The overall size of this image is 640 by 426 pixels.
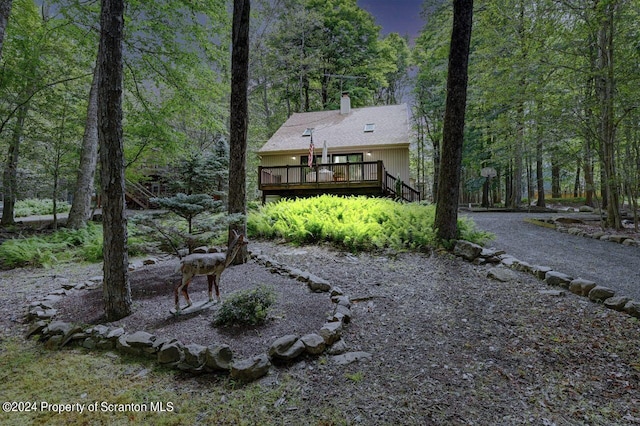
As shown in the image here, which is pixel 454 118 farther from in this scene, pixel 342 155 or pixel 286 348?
pixel 342 155

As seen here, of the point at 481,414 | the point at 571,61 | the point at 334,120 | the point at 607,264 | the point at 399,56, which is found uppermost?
the point at 399,56

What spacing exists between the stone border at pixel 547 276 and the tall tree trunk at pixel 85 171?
8.65 m

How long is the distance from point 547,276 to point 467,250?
3.69ft

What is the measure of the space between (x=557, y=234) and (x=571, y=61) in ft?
13.6

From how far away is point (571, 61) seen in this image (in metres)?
7.00

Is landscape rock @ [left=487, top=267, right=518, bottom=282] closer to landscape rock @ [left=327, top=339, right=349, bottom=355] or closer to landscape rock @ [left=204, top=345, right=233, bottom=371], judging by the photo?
landscape rock @ [left=327, top=339, right=349, bottom=355]

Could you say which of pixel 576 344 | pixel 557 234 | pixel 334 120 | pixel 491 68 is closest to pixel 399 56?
pixel 334 120

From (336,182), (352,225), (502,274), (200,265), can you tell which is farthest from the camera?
(336,182)

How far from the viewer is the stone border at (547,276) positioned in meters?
2.92

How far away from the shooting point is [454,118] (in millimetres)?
5008

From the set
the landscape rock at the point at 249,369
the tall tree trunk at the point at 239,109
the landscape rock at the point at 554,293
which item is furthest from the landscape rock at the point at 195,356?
the landscape rock at the point at 554,293

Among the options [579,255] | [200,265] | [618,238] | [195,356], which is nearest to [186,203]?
[200,265]

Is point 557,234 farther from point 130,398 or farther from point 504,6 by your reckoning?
point 130,398

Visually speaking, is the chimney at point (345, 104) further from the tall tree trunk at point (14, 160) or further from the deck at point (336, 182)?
the tall tree trunk at point (14, 160)
